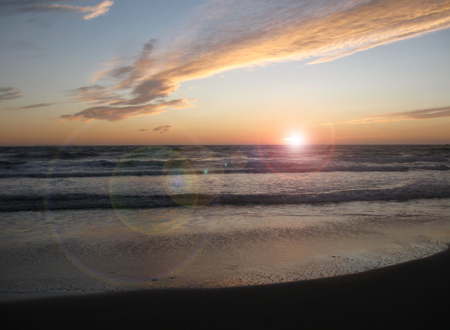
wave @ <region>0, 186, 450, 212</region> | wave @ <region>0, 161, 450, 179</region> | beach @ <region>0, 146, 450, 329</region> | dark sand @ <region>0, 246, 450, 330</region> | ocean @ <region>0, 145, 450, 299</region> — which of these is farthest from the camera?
wave @ <region>0, 161, 450, 179</region>

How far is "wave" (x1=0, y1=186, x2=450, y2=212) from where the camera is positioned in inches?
415

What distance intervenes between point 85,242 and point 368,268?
18.5 feet

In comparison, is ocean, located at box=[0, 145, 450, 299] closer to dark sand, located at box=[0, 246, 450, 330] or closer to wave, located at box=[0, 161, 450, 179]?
dark sand, located at box=[0, 246, 450, 330]

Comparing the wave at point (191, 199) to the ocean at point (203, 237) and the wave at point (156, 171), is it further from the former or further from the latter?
the wave at point (156, 171)

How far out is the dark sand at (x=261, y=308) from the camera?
3.25 meters

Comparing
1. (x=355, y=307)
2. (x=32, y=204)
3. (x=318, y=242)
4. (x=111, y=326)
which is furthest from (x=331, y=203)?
(x=32, y=204)

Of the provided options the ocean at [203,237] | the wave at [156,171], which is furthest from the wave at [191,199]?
the wave at [156,171]

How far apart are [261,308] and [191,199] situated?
28.5 feet

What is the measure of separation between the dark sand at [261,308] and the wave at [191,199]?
271 inches

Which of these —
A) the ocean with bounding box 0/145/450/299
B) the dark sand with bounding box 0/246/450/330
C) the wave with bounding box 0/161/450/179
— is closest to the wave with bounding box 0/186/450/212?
the ocean with bounding box 0/145/450/299

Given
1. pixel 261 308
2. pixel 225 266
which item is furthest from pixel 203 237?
pixel 261 308

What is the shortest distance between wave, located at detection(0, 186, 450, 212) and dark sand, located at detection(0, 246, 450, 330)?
689 cm

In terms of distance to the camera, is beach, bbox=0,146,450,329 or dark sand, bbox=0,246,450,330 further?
beach, bbox=0,146,450,329

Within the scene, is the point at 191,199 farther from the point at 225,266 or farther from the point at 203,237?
the point at 225,266
